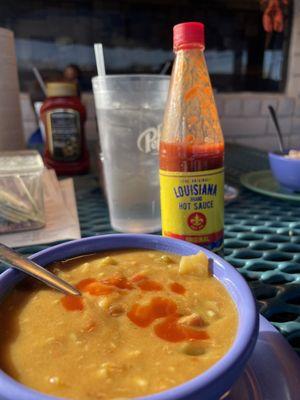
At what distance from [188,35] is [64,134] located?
0.70 meters

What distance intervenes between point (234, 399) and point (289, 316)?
0.48 feet

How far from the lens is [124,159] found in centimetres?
68

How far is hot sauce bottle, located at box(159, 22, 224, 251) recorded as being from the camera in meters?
0.49

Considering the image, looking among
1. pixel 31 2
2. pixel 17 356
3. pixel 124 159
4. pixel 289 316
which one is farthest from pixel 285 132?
pixel 17 356

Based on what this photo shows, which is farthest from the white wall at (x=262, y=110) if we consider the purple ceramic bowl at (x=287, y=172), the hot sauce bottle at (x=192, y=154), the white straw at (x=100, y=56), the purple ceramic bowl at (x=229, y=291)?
the purple ceramic bowl at (x=229, y=291)

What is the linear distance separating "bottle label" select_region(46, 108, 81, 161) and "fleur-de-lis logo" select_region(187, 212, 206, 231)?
721 millimetres

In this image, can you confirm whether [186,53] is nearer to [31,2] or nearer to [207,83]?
[207,83]

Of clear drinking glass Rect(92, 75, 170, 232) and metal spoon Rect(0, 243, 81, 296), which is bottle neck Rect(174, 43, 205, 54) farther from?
metal spoon Rect(0, 243, 81, 296)

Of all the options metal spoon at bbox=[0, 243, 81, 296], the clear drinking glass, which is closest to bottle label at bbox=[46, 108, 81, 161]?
the clear drinking glass

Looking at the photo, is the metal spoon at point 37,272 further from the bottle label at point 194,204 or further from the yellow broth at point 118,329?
the bottle label at point 194,204

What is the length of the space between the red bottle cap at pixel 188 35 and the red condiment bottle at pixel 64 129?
2.21ft

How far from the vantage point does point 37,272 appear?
38cm

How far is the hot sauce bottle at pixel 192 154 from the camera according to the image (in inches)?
19.1

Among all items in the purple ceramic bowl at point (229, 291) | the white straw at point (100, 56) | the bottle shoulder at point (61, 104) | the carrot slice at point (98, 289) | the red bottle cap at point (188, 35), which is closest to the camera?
the purple ceramic bowl at point (229, 291)
